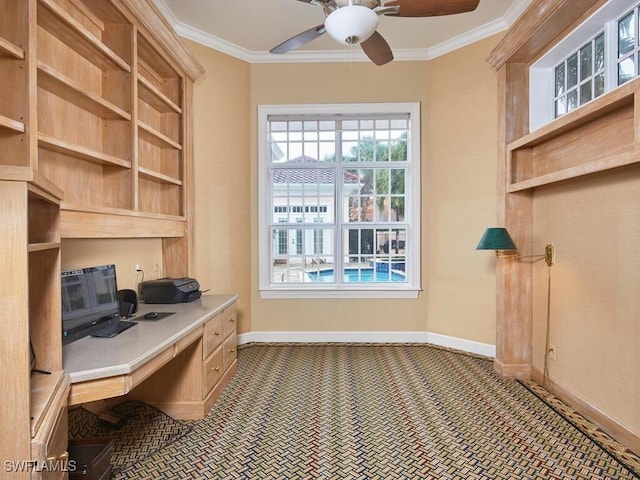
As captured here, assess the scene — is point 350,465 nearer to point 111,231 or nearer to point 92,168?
point 111,231

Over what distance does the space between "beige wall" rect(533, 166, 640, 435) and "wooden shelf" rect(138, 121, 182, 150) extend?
10.9 ft

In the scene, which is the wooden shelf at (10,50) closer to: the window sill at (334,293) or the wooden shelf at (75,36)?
the wooden shelf at (75,36)

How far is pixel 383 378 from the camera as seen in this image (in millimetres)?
3383

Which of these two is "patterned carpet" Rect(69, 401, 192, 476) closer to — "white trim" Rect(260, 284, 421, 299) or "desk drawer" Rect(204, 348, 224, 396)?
"desk drawer" Rect(204, 348, 224, 396)

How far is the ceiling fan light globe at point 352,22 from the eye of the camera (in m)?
2.09

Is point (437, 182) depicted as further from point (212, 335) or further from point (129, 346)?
point (129, 346)

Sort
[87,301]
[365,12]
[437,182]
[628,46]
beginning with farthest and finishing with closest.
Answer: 1. [437,182]
2. [628,46]
3. [87,301]
4. [365,12]

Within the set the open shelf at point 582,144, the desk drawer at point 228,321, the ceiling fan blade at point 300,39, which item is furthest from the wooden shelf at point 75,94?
the open shelf at point 582,144

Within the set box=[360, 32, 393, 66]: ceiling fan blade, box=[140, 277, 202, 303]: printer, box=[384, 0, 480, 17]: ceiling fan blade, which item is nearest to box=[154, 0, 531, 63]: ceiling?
box=[360, 32, 393, 66]: ceiling fan blade

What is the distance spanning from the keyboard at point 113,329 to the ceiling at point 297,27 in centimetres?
287

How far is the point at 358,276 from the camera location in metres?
4.63

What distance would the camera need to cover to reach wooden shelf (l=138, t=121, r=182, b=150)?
9.41 feet

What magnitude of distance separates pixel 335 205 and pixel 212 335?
232cm

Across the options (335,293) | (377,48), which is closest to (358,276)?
(335,293)
